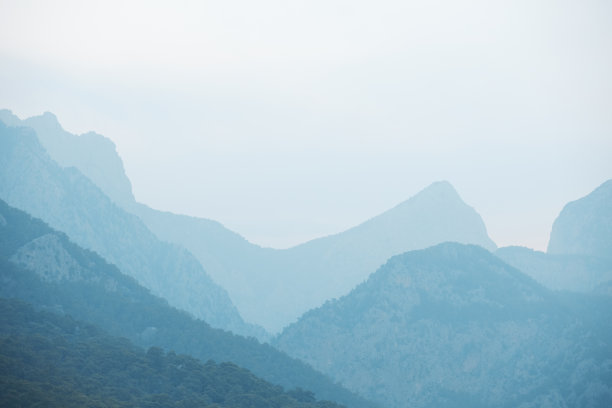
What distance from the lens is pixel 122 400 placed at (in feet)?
393

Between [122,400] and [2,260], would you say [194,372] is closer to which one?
[122,400]

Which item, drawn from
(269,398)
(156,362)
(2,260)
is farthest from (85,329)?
(269,398)

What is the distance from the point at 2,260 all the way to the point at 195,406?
96.5 meters

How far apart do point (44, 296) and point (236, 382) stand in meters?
75.1

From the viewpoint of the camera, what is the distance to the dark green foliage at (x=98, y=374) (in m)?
109

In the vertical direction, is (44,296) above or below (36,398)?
above

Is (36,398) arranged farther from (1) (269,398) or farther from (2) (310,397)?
(2) (310,397)

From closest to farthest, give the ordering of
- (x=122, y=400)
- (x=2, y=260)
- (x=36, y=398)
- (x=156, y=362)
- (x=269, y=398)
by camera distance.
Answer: (x=36, y=398) < (x=122, y=400) < (x=269, y=398) < (x=156, y=362) < (x=2, y=260)

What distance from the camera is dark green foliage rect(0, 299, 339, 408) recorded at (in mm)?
109375

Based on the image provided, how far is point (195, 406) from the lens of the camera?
407 ft

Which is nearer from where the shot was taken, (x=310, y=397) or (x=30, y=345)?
(x=30, y=345)

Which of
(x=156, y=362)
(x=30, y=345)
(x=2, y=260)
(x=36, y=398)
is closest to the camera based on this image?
(x=36, y=398)

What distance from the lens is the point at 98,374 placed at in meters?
132

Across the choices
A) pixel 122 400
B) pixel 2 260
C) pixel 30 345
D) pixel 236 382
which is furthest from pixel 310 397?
pixel 2 260
